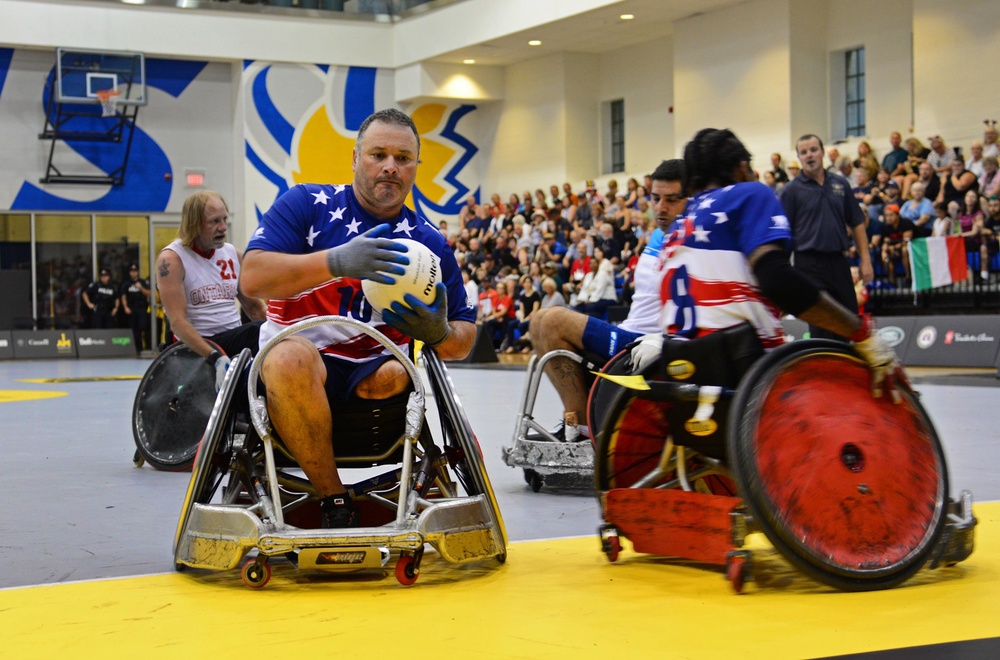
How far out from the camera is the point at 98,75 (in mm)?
27766

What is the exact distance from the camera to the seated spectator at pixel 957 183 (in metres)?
16.2

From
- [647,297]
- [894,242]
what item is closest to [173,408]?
[647,297]

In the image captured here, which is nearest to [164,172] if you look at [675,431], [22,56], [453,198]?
[22,56]

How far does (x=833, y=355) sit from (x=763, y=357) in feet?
0.86

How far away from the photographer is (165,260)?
7.16 metres

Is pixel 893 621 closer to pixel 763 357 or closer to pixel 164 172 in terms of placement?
pixel 763 357

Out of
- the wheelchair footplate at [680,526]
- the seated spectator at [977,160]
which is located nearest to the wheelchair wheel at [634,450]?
the wheelchair footplate at [680,526]

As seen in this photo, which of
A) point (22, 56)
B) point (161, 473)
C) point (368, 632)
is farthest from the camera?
point (22, 56)

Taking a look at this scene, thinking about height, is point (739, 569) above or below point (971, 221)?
below

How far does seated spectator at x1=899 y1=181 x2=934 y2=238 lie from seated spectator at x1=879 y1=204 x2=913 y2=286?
0.15 metres

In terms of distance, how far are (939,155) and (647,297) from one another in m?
13.8

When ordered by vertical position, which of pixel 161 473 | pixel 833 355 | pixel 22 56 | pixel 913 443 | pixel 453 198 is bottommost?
pixel 161 473

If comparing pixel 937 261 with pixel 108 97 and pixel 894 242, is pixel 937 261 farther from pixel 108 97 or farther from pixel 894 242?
pixel 108 97

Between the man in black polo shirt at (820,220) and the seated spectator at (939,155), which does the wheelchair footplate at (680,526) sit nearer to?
the man in black polo shirt at (820,220)
